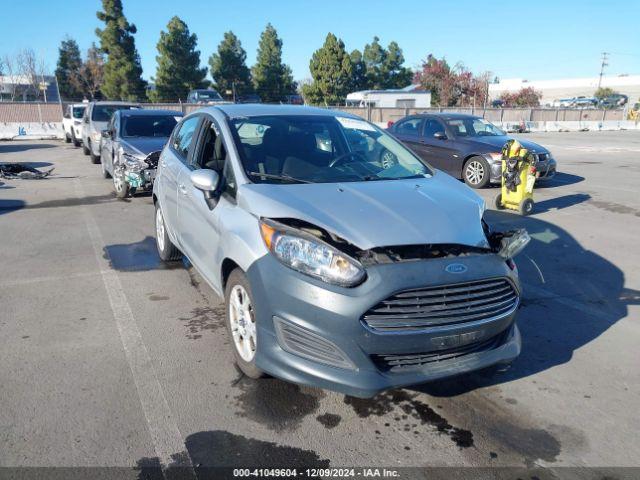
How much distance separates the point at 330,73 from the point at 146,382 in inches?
1819

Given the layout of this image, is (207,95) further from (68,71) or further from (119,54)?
(68,71)

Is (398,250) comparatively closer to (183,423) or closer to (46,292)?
(183,423)

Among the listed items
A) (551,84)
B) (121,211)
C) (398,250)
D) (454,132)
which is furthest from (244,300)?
(551,84)

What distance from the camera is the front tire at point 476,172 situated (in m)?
10.8

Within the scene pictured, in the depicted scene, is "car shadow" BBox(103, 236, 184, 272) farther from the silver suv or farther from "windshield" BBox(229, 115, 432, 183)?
the silver suv

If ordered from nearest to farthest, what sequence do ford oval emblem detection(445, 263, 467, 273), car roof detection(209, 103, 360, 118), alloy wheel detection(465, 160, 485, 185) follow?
→ ford oval emblem detection(445, 263, 467, 273), car roof detection(209, 103, 360, 118), alloy wheel detection(465, 160, 485, 185)

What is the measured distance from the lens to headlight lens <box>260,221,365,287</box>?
267 centimetres

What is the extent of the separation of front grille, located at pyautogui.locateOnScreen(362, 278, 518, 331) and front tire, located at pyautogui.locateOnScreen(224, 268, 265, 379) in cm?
84

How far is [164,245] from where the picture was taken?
18.7 feet

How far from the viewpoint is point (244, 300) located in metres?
3.23

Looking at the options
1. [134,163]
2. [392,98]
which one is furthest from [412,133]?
[392,98]

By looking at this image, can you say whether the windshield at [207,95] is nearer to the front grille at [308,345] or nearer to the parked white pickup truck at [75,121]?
the parked white pickup truck at [75,121]

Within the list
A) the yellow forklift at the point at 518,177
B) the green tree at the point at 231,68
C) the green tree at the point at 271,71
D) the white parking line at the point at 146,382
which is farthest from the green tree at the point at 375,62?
the white parking line at the point at 146,382

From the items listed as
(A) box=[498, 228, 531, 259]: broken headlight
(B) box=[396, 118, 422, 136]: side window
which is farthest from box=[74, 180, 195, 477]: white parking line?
(B) box=[396, 118, 422, 136]: side window
